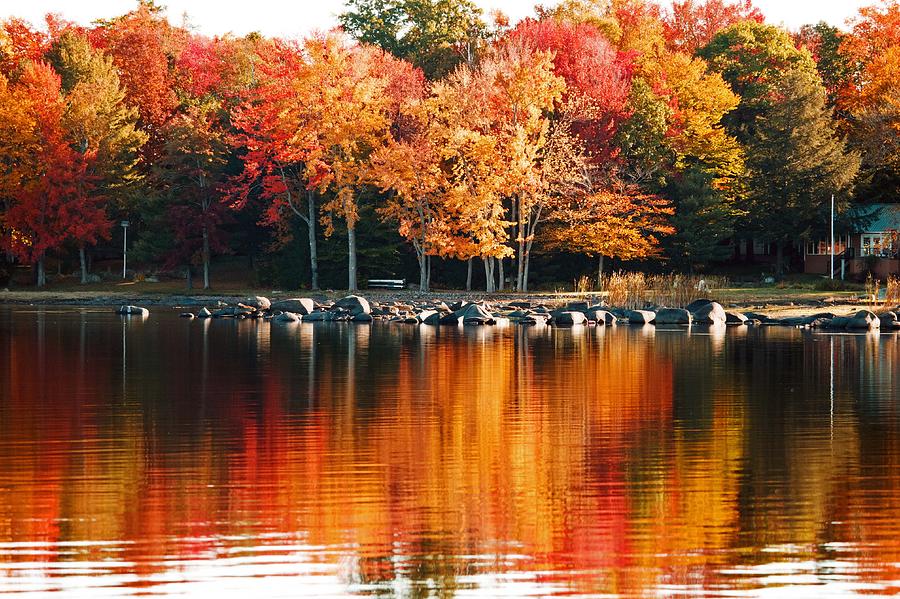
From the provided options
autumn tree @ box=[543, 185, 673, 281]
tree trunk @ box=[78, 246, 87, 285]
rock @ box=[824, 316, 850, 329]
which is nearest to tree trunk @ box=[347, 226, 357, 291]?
autumn tree @ box=[543, 185, 673, 281]

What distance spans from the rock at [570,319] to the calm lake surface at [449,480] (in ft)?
54.9

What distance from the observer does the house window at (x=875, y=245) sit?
60625mm

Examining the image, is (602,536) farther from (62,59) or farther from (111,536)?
(62,59)

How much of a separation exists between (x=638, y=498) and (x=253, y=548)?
3.74m

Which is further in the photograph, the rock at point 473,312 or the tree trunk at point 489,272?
the tree trunk at point 489,272

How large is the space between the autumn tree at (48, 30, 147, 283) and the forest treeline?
129 mm

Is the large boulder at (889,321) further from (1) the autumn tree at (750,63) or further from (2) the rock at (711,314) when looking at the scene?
(1) the autumn tree at (750,63)

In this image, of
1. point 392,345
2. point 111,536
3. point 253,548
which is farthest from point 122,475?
point 392,345

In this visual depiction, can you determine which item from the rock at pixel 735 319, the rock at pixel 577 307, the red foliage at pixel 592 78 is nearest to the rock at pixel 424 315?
the rock at pixel 577 307

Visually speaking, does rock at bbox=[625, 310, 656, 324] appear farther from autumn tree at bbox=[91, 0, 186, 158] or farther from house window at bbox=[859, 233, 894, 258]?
autumn tree at bbox=[91, 0, 186, 158]

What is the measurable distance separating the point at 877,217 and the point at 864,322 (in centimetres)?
2476

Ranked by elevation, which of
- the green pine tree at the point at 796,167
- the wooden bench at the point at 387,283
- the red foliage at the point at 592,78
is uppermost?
the red foliage at the point at 592,78

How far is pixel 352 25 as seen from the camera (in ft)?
260

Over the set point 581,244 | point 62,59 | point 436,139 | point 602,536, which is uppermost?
point 62,59
